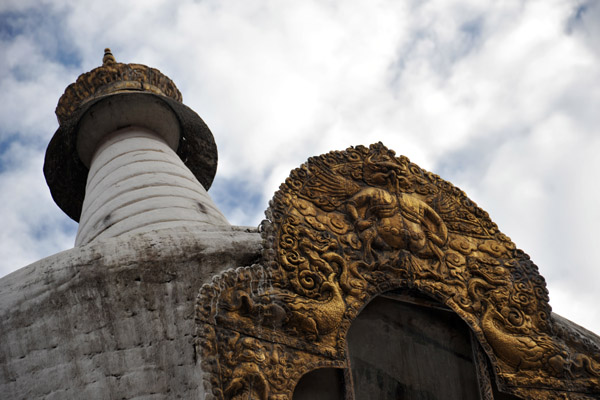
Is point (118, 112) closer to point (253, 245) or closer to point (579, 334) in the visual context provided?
point (253, 245)

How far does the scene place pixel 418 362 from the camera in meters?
5.14

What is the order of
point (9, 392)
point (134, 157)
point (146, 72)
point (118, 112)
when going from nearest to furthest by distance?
point (9, 392) < point (134, 157) < point (118, 112) < point (146, 72)

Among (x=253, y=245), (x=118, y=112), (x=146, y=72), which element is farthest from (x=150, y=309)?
(x=146, y=72)

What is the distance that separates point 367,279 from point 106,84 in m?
6.80

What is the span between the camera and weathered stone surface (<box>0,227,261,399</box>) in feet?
14.9

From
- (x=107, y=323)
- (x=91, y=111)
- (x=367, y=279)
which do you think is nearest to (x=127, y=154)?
(x=91, y=111)

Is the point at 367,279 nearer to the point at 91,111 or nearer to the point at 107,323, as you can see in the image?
the point at 107,323

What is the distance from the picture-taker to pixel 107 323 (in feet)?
15.4

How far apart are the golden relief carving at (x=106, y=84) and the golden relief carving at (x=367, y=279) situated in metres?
5.80

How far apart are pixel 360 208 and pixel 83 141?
18.4ft

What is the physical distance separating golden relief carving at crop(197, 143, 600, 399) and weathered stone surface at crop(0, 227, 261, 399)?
14.9 inches

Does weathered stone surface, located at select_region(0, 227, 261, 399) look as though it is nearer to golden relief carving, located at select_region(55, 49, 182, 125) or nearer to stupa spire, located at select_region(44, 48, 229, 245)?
stupa spire, located at select_region(44, 48, 229, 245)

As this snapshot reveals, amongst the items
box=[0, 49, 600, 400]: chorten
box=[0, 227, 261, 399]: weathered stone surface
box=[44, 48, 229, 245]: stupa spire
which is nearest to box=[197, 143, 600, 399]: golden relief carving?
box=[0, 49, 600, 400]: chorten

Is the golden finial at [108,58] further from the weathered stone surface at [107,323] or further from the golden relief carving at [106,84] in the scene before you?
the weathered stone surface at [107,323]
